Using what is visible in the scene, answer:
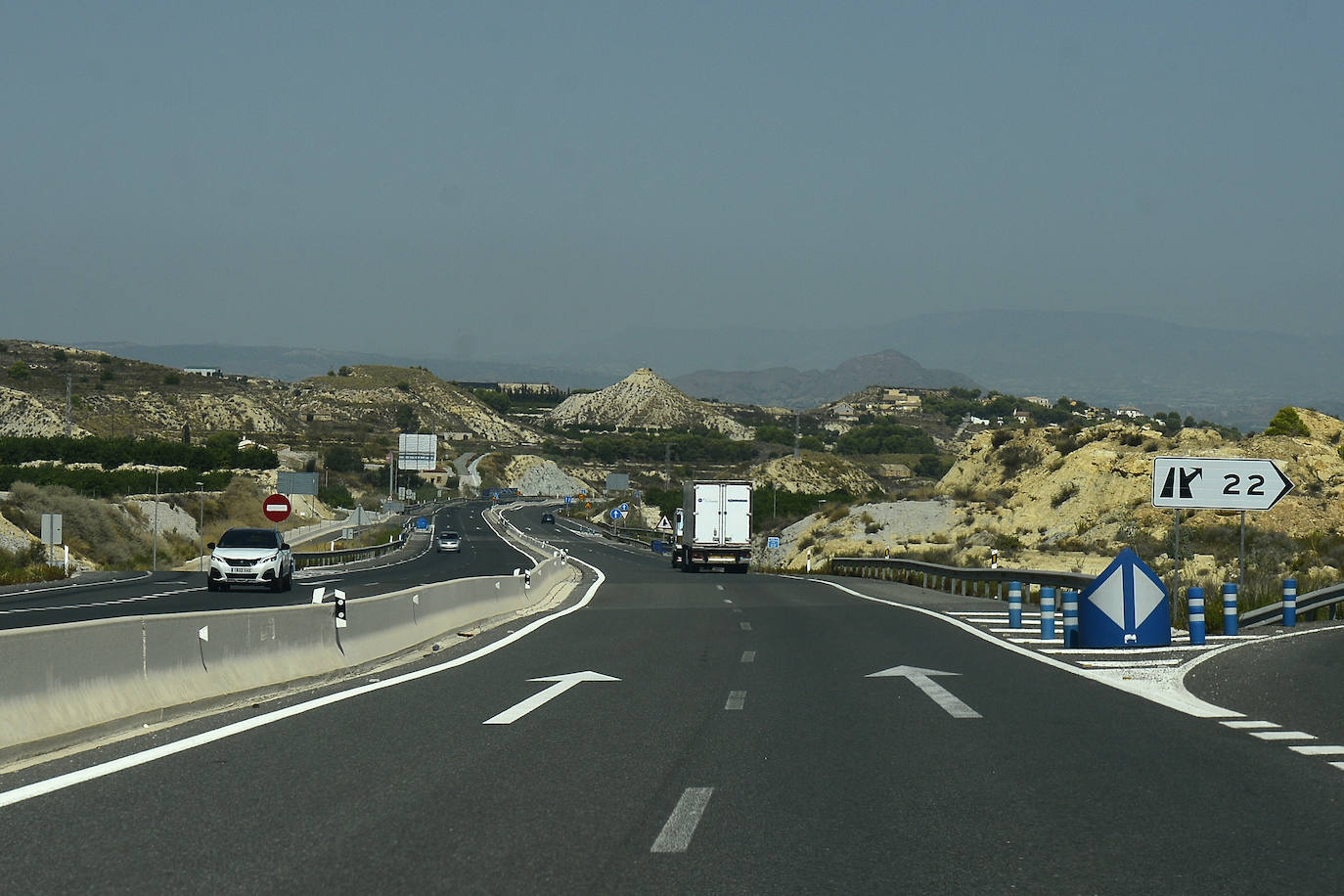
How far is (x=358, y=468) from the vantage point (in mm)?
176125

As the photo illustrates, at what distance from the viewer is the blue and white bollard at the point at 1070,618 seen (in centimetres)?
2069

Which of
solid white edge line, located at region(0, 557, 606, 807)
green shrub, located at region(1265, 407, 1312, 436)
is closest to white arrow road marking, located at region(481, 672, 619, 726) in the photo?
solid white edge line, located at region(0, 557, 606, 807)

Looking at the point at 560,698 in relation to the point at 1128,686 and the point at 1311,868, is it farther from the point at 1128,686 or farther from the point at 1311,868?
the point at 1311,868

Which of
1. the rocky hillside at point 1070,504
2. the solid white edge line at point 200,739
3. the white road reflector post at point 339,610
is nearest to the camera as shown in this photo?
the solid white edge line at point 200,739

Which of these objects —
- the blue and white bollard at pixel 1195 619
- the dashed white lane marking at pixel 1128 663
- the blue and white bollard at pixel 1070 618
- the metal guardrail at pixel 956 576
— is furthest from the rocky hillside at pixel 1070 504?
the dashed white lane marking at pixel 1128 663

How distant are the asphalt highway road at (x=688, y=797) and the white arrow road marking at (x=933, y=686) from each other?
9 centimetres

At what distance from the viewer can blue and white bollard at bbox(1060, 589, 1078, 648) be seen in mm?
20688

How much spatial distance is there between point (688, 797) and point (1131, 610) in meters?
12.5

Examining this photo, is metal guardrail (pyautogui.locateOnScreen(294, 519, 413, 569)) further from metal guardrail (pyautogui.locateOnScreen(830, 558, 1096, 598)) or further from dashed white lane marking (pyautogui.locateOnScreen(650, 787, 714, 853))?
dashed white lane marking (pyautogui.locateOnScreen(650, 787, 714, 853))

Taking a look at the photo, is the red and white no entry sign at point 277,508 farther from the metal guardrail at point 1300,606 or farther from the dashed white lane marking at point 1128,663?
the dashed white lane marking at point 1128,663

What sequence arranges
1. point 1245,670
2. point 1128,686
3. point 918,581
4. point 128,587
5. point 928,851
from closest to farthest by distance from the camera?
point 928,851
point 1128,686
point 1245,670
point 128,587
point 918,581

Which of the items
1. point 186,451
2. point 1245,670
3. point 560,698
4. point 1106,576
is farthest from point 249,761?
point 186,451

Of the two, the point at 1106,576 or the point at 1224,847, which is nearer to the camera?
the point at 1224,847

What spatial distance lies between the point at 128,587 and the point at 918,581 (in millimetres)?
22937
